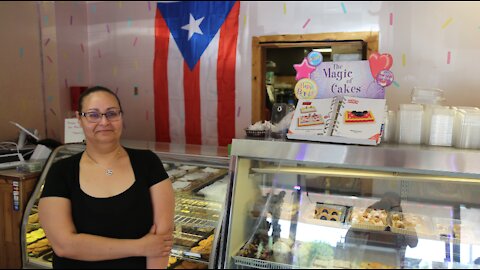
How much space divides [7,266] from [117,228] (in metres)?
1.72

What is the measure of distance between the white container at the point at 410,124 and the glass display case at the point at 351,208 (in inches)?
5.5

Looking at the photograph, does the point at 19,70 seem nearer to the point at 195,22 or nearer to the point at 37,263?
the point at 195,22

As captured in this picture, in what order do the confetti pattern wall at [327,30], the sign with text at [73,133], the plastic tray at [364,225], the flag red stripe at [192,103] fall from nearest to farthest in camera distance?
1. the plastic tray at [364,225]
2. the sign with text at [73,133]
3. the confetti pattern wall at [327,30]
4. the flag red stripe at [192,103]

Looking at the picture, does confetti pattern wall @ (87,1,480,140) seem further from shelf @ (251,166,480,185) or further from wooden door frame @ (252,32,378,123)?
shelf @ (251,166,480,185)

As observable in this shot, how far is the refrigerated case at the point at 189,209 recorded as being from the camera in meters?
2.40

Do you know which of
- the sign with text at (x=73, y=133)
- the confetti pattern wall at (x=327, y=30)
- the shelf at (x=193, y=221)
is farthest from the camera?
the confetti pattern wall at (x=327, y=30)

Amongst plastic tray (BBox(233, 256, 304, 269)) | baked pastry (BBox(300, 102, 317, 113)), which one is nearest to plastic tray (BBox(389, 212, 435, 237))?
plastic tray (BBox(233, 256, 304, 269))

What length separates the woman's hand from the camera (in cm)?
178

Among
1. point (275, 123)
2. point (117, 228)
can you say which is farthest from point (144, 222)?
point (275, 123)

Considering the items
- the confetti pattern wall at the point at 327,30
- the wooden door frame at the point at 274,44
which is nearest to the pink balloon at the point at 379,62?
the confetti pattern wall at the point at 327,30

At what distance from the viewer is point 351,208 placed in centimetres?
240

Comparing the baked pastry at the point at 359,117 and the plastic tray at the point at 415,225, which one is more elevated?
the baked pastry at the point at 359,117

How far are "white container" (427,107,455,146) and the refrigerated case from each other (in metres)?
1.16

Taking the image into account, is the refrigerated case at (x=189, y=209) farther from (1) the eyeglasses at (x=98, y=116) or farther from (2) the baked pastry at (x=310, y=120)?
(1) the eyeglasses at (x=98, y=116)
